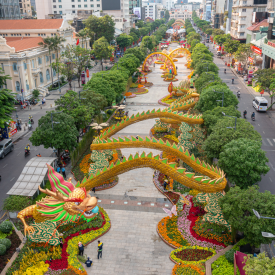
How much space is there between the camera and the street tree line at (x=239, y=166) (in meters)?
23.0

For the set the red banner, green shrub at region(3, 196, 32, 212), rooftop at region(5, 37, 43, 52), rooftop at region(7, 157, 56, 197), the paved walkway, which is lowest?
the paved walkway

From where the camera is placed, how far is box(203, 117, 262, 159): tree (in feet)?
110

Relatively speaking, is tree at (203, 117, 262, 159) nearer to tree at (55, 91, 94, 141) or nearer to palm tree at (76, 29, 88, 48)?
tree at (55, 91, 94, 141)

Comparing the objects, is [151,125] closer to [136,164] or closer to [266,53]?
[136,164]

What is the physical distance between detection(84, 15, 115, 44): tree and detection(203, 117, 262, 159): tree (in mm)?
90805

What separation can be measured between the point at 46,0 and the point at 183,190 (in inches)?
6276

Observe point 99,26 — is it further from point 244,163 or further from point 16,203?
point 244,163

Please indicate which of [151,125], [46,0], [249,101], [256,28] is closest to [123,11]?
[46,0]

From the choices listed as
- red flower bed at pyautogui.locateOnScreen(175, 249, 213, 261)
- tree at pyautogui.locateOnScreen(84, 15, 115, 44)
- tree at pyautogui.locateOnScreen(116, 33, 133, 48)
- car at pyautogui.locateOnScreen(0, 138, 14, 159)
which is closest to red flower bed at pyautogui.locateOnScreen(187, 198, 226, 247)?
red flower bed at pyautogui.locateOnScreen(175, 249, 213, 261)

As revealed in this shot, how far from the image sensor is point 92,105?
47812mm

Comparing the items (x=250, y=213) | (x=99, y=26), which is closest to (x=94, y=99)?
(x=250, y=213)

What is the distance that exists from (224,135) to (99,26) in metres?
95.1

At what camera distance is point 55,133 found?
3816 cm

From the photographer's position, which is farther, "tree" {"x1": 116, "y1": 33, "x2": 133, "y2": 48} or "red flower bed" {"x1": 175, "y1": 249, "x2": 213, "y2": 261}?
"tree" {"x1": 116, "y1": 33, "x2": 133, "y2": 48}
